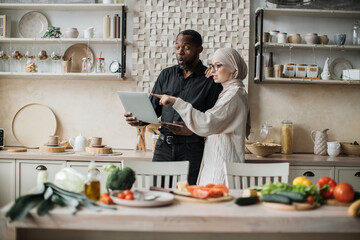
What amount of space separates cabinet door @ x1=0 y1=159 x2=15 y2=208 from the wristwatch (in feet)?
4.03

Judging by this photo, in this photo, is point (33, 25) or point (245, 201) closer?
point (245, 201)

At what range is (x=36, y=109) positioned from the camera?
398cm

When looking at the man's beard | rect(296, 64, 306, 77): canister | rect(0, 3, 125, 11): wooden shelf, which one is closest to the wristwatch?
rect(0, 3, 125, 11): wooden shelf

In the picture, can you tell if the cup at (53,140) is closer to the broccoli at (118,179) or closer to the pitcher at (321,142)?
the broccoli at (118,179)

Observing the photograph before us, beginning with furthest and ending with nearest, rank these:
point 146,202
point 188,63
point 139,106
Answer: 1. point 188,63
2. point 139,106
3. point 146,202

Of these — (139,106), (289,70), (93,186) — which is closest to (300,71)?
(289,70)

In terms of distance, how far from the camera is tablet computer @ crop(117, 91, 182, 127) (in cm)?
254

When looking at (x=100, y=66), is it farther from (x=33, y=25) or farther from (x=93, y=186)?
(x=93, y=186)

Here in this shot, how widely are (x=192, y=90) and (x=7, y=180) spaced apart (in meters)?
1.81

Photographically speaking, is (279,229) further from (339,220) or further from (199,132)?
(199,132)

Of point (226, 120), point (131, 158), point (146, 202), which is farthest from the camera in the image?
point (131, 158)

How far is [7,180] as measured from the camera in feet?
11.2

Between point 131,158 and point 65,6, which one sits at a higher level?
point 65,6

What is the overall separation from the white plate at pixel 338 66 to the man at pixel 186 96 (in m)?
1.60
